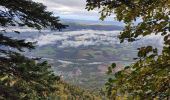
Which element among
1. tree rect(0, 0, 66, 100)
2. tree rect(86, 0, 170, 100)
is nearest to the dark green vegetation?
tree rect(0, 0, 66, 100)

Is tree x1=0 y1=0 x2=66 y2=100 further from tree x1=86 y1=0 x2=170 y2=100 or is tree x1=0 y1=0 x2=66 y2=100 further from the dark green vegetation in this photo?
tree x1=86 y1=0 x2=170 y2=100

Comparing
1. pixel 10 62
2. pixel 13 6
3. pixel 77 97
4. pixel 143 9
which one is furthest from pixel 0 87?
pixel 77 97

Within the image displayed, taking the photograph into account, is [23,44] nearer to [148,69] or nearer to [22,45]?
[22,45]

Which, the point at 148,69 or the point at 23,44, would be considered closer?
the point at 148,69

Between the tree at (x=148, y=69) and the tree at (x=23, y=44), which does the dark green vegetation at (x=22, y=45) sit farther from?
the tree at (x=148, y=69)

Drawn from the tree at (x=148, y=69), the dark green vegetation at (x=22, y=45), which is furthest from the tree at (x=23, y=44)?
the tree at (x=148, y=69)

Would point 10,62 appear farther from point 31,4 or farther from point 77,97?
point 77,97

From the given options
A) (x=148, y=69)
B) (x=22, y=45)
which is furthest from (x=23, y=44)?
(x=148, y=69)

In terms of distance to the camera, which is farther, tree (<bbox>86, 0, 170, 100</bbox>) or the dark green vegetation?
the dark green vegetation

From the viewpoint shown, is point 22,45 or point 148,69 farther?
point 22,45

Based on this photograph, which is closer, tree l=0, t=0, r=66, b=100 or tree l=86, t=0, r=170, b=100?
tree l=86, t=0, r=170, b=100

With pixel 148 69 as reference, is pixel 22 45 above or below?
below

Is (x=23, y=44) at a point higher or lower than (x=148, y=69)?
lower
